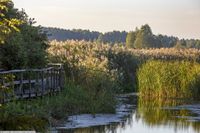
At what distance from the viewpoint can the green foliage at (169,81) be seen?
3200 cm

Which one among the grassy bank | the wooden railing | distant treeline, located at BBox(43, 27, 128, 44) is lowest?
the grassy bank

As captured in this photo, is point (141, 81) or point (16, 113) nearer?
point (16, 113)

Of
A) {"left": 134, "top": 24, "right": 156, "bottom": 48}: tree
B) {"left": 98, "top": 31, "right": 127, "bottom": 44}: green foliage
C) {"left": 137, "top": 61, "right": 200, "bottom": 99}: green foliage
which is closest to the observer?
{"left": 137, "top": 61, "right": 200, "bottom": 99}: green foliage

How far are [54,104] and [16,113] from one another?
5261 mm

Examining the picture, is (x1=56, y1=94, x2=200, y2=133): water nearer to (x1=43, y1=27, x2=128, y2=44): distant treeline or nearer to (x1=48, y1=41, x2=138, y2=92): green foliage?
(x1=48, y1=41, x2=138, y2=92): green foliage

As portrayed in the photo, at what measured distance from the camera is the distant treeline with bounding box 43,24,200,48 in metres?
86.2

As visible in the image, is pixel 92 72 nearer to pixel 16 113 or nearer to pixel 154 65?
pixel 154 65

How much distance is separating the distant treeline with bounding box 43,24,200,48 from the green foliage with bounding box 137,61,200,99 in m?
32.3

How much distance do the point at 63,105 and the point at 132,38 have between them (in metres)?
71.5

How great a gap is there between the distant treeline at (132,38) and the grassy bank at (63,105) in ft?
133

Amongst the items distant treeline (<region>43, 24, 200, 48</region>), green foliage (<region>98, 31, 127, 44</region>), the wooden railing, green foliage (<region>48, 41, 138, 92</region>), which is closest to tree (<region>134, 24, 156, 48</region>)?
distant treeline (<region>43, 24, 200, 48</region>)

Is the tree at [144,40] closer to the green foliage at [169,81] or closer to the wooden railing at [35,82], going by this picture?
the green foliage at [169,81]

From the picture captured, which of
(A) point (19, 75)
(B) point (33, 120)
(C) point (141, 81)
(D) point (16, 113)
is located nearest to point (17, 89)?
(A) point (19, 75)

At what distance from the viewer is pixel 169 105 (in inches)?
1127
